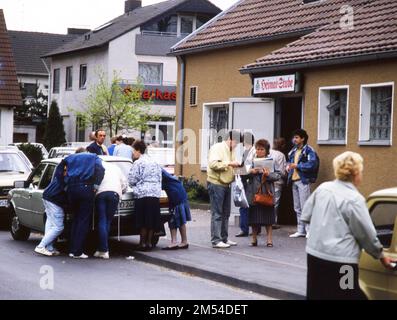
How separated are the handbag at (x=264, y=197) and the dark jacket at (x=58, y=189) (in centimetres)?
320

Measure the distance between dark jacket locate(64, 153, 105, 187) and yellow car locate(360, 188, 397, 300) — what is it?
21.4ft

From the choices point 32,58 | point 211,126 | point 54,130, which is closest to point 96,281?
point 211,126

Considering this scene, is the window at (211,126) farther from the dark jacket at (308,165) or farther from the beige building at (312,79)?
the dark jacket at (308,165)

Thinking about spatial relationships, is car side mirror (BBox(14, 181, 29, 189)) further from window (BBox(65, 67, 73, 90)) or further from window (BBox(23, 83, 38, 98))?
window (BBox(23, 83, 38, 98))

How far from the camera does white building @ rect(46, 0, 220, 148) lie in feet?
167

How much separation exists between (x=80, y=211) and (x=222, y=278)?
302 cm

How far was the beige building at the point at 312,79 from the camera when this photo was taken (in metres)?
16.8

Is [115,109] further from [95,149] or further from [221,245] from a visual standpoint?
[221,245]

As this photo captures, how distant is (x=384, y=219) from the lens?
8.04 m

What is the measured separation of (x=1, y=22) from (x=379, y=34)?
108 feet

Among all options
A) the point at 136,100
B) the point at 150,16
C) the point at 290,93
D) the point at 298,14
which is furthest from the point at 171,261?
the point at 150,16

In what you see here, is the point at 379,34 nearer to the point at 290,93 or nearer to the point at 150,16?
the point at 290,93

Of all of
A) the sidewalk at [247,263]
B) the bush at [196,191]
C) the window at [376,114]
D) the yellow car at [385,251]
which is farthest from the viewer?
the bush at [196,191]

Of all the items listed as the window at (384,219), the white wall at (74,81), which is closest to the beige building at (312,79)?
the window at (384,219)
